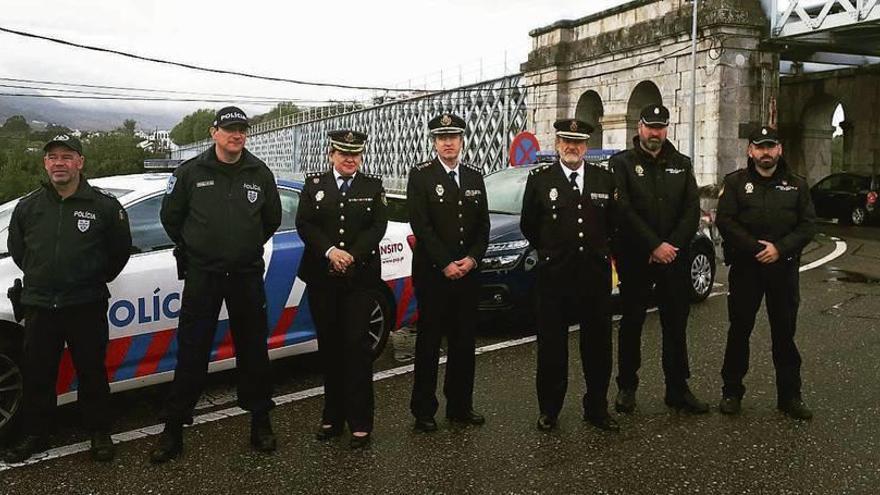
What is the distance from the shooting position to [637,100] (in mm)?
22203

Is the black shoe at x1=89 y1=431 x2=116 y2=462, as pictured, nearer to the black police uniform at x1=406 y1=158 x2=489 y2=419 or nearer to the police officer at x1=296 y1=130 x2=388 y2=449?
the police officer at x1=296 y1=130 x2=388 y2=449

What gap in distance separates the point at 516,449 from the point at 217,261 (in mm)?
1878

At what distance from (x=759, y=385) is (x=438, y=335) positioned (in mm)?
2396

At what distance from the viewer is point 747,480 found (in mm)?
3844

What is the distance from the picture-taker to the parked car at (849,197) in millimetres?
21672

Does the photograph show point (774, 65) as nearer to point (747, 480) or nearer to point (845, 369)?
point (845, 369)

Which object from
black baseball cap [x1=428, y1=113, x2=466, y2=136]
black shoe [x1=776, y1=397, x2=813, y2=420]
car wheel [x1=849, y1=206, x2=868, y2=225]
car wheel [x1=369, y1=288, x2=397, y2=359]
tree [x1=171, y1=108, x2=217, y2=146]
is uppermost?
tree [x1=171, y1=108, x2=217, y2=146]

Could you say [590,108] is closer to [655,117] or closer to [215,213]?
[655,117]

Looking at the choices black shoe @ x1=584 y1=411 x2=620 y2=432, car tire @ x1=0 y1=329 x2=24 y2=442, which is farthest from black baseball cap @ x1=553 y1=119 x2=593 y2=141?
car tire @ x1=0 y1=329 x2=24 y2=442

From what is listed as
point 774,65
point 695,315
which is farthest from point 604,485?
point 774,65

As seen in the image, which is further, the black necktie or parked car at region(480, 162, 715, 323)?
parked car at region(480, 162, 715, 323)

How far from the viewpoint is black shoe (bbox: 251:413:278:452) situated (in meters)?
4.25

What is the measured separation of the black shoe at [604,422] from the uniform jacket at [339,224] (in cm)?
153

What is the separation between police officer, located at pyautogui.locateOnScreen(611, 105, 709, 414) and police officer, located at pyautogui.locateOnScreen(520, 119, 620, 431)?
0.21 metres
